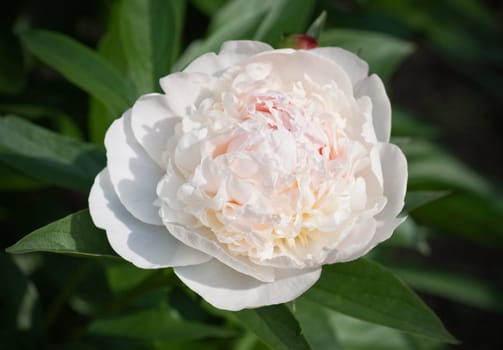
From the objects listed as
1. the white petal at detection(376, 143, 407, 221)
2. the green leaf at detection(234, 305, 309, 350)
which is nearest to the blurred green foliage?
the green leaf at detection(234, 305, 309, 350)

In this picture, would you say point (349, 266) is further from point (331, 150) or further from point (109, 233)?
point (109, 233)

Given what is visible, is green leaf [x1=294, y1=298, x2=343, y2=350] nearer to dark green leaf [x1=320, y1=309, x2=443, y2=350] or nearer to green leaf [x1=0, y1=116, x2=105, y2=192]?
green leaf [x1=0, y1=116, x2=105, y2=192]

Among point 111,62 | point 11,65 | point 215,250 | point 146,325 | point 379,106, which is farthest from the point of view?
point 11,65

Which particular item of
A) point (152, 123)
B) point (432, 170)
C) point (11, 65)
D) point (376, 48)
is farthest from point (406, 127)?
point (152, 123)

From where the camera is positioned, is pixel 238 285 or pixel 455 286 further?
pixel 455 286

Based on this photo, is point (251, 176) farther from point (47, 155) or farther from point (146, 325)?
point (146, 325)
